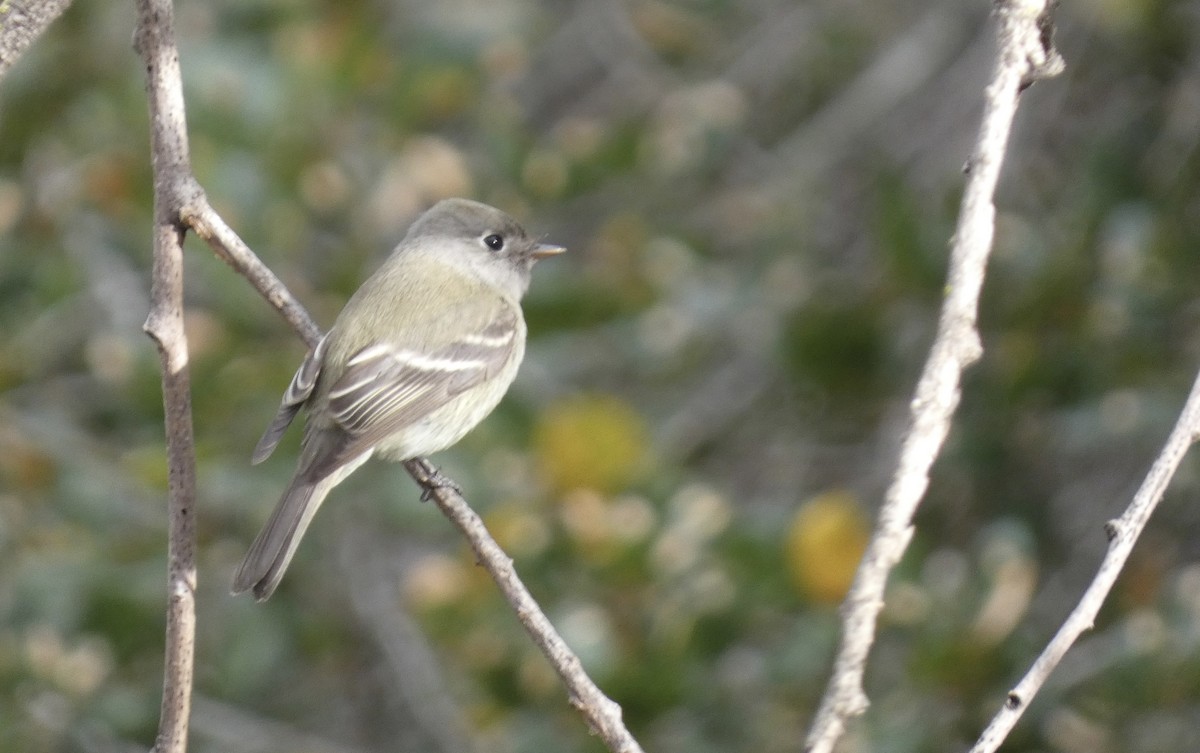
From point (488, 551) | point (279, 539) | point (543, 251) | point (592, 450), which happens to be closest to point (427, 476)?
point (279, 539)

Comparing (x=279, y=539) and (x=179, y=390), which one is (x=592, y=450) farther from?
(x=179, y=390)

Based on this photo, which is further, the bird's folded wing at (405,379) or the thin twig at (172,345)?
the bird's folded wing at (405,379)

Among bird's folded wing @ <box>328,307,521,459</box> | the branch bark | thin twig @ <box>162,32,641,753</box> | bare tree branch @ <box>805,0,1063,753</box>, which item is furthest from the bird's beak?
bare tree branch @ <box>805,0,1063,753</box>

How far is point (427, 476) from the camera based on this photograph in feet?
11.3

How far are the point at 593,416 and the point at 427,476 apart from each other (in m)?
0.61

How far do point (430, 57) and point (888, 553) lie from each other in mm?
3233

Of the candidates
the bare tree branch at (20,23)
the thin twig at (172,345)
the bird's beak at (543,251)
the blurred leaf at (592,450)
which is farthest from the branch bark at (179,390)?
the bird's beak at (543,251)

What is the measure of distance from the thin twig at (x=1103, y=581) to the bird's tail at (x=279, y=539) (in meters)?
1.50

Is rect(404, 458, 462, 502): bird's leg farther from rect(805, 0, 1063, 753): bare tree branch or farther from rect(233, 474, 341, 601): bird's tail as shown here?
rect(805, 0, 1063, 753): bare tree branch

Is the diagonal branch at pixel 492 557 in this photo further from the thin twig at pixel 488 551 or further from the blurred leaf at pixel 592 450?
the blurred leaf at pixel 592 450

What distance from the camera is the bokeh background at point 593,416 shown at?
3789 mm

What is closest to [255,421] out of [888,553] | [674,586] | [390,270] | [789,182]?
[390,270]

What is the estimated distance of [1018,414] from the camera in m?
4.21

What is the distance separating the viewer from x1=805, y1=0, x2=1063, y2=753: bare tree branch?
1.70 metres
